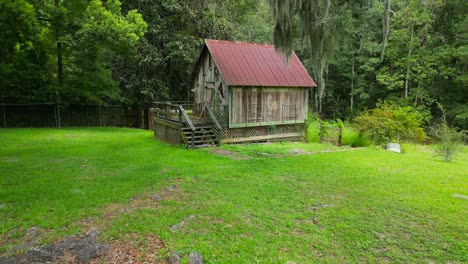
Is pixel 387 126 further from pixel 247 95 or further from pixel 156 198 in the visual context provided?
pixel 156 198

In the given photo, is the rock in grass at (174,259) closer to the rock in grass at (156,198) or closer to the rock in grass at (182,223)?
the rock in grass at (182,223)

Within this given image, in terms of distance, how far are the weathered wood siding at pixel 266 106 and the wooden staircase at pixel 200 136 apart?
1.06 metres

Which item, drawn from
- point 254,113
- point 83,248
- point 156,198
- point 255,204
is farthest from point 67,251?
point 254,113

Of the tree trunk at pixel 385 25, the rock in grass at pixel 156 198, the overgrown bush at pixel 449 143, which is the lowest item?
the rock in grass at pixel 156 198

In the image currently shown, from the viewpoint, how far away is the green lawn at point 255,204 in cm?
404

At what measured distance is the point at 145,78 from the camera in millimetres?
20156

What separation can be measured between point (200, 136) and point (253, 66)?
14.3 ft

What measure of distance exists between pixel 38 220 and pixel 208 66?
431 inches

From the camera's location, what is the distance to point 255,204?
5.53 meters

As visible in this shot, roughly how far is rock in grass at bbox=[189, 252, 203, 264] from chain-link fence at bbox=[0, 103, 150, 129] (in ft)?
61.6

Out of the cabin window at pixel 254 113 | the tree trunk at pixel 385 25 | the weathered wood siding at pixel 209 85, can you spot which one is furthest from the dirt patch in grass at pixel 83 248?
the tree trunk at pixel 385 25

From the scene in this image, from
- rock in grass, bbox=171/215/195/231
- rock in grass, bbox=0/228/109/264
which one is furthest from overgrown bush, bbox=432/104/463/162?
rock in grass, bbox=0/228/109/264

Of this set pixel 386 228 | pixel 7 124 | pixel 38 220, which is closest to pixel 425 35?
pixel 386 228

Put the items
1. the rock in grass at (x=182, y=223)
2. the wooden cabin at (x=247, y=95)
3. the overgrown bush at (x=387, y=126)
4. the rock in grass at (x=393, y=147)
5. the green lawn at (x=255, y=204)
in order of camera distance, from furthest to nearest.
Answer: the overgrown bush at (x=387, y=126) → the wooden cabin at (x=247, y=95) → the rock in grass at (x=393, y=147) → the rock in grass at (x=182, y=223) → the green lawn at (x=255, y=204)
